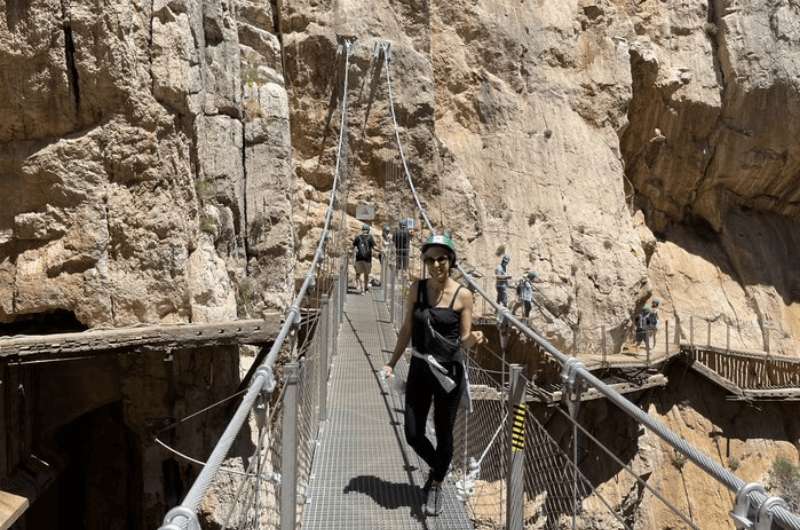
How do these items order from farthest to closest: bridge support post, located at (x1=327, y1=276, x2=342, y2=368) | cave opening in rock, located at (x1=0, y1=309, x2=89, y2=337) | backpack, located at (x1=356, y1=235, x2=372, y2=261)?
backpack, located at (x1=356, y1=235, x2=372, y2=261) → cave opening in rock, located at (x1=0, y1=309, x2=89, y2=337) → bridge support post, located at (x1=327, y1=276, x2=342, y2=368)

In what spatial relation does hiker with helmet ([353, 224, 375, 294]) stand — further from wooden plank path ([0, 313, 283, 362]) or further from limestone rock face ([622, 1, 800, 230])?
limestone rock face ([622, 1, 800, 230])

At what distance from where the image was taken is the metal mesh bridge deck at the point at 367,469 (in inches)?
122

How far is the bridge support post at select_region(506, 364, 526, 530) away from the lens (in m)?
2.56

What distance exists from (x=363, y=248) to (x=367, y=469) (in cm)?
684

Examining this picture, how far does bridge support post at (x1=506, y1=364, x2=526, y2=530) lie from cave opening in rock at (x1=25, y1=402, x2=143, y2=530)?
6.04 metres

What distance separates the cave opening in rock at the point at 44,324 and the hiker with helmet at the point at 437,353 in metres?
4.71

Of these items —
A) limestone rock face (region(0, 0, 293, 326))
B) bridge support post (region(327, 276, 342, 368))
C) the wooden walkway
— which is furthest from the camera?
the wooden walkway

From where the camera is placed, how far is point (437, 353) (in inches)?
115

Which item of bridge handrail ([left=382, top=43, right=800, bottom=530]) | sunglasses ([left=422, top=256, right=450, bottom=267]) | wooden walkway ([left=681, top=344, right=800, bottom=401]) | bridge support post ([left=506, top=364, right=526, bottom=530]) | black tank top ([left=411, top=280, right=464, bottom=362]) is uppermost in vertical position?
sunglasses ([left=422, top=256, right=450, bottom=267])

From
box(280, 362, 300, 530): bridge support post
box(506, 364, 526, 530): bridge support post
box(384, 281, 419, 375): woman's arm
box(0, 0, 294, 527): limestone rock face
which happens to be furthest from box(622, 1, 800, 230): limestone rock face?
box(280, 362, 300, 530): bridge support post

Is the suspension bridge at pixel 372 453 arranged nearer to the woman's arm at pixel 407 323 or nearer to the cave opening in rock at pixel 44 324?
the woman's arm at pixel 407 323

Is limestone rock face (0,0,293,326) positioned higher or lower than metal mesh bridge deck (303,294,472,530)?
higher

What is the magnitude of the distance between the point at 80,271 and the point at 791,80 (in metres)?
19.8

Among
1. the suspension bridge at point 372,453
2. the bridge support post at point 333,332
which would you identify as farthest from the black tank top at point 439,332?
the bridge support post at point 333,332
